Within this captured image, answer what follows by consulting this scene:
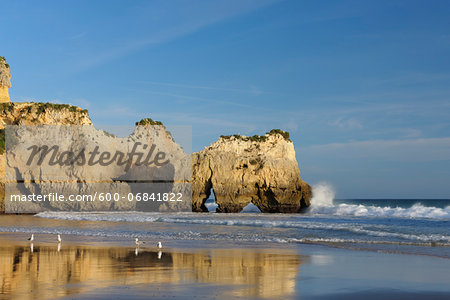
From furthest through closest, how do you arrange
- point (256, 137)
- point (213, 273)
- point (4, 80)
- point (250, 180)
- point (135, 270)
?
point (4, 80) → point (256, 137) → point (250, 180) → point (135, 270) → point (213, 273)

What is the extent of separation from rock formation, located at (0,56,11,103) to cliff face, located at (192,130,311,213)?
2424 cm

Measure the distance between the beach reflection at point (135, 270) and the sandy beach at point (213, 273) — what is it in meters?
0.02

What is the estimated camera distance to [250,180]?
4600 centimetres

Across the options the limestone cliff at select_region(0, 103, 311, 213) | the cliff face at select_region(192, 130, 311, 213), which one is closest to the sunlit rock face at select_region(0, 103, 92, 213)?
the limestone cliff at select_region(0, 103, 311, 213)

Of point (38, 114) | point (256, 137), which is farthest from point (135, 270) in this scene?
point (38, 114)

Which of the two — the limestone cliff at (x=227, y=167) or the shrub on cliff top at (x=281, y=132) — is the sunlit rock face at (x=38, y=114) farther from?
the shrub on cliff top at (x=281, y=132)

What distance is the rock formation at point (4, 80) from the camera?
176ft

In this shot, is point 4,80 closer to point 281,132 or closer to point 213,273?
point 281,132

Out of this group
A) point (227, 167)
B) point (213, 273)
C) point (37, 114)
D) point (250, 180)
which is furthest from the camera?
point (37, 114)

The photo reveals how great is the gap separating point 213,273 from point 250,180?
35.1m

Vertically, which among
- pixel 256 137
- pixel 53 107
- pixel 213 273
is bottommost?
pixel 213 273

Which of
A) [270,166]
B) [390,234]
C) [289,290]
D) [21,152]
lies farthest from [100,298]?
[21,152]

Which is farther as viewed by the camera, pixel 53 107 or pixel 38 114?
pixel 53 107

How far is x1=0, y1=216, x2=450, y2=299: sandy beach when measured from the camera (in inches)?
344
